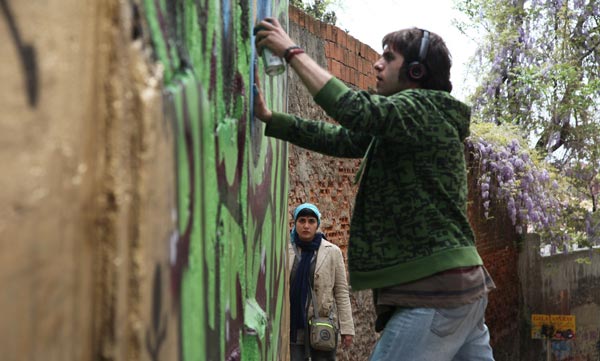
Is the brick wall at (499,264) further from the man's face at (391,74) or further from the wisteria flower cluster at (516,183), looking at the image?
the man's face at (391,74)

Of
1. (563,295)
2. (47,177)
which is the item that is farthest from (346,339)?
(563,295)

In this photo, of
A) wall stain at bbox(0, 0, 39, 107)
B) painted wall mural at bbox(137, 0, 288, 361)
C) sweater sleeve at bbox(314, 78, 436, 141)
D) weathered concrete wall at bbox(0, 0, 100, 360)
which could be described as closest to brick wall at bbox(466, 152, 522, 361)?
painted wall mural at bbox(137, 0, 288, 361)

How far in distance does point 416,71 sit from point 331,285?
341cm

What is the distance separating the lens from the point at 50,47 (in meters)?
1.12

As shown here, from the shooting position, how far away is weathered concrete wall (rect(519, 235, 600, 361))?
14.6 meters

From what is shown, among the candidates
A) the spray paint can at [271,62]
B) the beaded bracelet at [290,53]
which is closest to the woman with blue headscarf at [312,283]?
the spray paint can at [271,62]

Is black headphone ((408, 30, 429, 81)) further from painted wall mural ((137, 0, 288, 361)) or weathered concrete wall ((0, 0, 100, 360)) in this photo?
weathered concrete wall ((0, 0, 100, 360))

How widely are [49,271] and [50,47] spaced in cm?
26

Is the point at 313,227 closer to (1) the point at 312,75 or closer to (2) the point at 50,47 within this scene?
(1) the point at 312,75

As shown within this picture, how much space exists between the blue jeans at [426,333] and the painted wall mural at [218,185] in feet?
1.42

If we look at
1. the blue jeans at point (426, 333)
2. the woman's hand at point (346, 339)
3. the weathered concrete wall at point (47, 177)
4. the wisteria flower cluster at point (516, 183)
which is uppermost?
the wisteria flower cluster at point (516, 183)

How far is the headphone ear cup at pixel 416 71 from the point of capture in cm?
316

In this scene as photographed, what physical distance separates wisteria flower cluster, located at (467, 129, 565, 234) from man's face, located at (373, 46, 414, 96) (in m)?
8.65

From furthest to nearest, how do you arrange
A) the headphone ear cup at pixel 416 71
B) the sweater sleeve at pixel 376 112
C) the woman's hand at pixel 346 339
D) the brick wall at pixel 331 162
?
the brick wall at pixel 331 162 → the woman's hand at pixel 346 339 → the headphone ear cup at pixel 416 71 → the sweater sleeve at pixel 376 112
